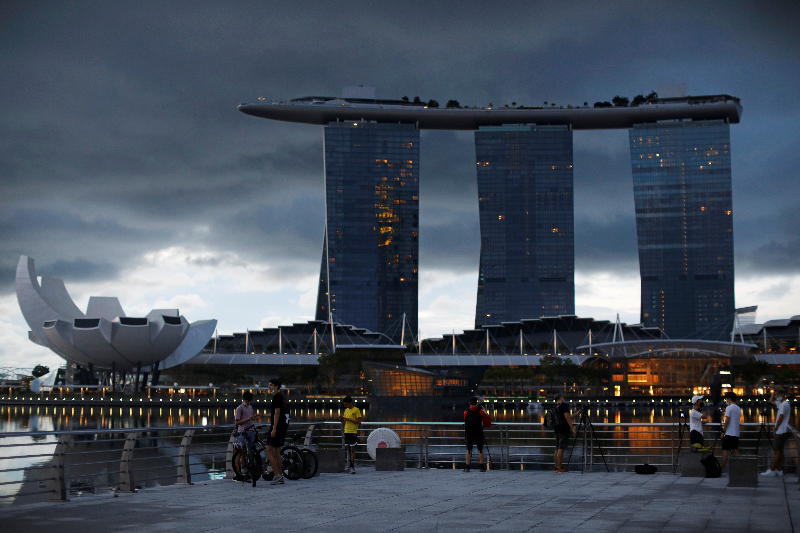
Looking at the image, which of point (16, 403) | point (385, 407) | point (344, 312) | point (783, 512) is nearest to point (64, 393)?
point (16, 403)

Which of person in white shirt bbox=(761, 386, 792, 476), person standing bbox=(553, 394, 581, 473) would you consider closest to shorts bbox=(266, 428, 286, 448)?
person standing bbox=(553, 394, 581, 473)

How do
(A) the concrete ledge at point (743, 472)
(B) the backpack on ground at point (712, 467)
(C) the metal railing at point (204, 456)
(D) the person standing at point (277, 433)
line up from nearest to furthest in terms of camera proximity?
(C) the metal railing at point (204, 456) → (A) the concrete ledge at point (743, 472) → (D) the person standing at point (277, 433) → (B) the backpack on ground at point (712, 467)

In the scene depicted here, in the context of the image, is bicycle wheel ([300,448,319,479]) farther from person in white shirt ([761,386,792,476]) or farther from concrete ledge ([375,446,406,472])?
person in white shirt ([761,386,792,476])

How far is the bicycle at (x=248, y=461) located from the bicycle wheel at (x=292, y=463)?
2.54 ft

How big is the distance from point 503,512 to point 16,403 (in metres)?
122

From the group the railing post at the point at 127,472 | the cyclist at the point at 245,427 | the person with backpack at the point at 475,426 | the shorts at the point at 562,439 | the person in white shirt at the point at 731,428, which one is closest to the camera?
the railing post at the point at 127,472

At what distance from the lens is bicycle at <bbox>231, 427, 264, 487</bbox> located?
1775cm

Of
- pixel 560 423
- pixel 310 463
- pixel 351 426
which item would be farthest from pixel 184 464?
pixel 560 423

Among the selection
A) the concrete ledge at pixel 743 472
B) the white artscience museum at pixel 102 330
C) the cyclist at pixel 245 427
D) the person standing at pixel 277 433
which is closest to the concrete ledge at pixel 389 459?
the person standing at pixel 277 433

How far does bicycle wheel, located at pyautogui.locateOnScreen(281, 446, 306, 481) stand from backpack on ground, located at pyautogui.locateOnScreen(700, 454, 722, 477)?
9.92 meters

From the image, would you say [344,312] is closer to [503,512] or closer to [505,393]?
[505,393]

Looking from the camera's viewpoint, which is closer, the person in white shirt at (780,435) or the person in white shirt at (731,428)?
the person in white shirt at (780,435)

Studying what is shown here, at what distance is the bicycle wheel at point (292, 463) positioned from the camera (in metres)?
19.1

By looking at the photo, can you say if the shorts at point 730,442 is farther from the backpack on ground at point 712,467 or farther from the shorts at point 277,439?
the shorts at point 277,439
